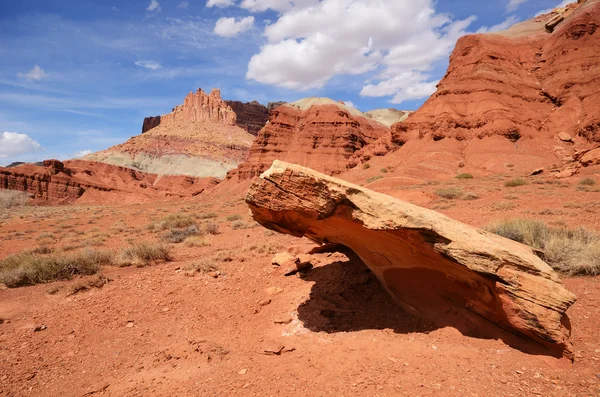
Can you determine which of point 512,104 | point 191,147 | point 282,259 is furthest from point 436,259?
point 191,147

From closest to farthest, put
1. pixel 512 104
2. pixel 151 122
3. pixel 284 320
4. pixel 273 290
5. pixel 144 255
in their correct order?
pixel 284 320 < pixel 273 290 < pixel 144 255 < pixel 512 104 < pixel 151 122

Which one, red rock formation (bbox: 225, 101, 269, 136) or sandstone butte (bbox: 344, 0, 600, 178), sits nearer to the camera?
sandstone butte (bbox: 344, 0, 600, 178)

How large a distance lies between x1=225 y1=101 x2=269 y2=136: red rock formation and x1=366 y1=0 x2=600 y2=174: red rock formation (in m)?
92.0

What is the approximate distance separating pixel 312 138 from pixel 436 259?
1987 inches

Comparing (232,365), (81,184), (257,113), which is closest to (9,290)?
(232,365)

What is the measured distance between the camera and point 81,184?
56.9 m

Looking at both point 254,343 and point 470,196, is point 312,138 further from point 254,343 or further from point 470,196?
point 254,343

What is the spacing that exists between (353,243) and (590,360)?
121 inches

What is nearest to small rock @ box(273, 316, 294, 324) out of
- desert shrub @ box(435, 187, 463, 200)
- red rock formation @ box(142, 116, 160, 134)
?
desert shrub @ box(435, 187, 463, 200)

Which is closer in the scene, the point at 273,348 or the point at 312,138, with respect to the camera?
the point at 273,348

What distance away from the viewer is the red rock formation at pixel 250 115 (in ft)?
410

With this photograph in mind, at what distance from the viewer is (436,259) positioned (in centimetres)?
434

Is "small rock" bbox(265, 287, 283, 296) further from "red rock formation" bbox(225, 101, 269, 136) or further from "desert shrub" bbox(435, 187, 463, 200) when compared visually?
"red rock formation" bbox(225, 101, 269, 136)

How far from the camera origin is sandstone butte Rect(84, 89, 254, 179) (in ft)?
267
